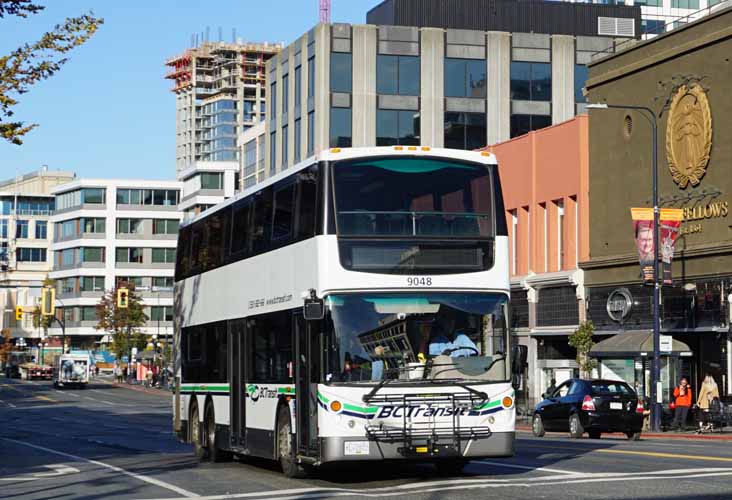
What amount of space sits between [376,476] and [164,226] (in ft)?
439

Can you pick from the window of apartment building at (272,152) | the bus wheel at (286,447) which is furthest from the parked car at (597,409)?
the window of apartment building at (272,152)

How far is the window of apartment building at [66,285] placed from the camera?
15388 cm

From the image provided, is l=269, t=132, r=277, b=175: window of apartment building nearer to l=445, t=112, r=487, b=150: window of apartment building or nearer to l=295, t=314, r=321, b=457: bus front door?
l=445, t=112, r=487, b=150: window of apartment building

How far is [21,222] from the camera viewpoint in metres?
180

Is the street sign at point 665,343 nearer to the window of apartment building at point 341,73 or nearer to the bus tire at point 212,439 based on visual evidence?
the bus tire at point 212,439

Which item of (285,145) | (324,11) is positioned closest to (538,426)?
(285,145)

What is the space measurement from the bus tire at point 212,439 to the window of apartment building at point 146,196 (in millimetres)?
128349

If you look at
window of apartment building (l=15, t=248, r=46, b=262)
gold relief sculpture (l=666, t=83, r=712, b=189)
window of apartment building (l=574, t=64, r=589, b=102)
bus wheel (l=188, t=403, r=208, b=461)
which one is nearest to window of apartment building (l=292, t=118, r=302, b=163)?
window of apartment building (l=574, t=64, r=589, b=102)

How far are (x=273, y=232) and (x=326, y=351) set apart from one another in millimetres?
3429

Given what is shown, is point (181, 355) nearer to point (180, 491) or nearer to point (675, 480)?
point (180, 491)

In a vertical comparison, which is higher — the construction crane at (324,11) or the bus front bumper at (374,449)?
the construction crane at (324,11)

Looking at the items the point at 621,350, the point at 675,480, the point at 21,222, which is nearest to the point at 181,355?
the point at 675,480

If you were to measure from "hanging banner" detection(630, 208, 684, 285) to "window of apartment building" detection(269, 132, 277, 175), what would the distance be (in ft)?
154

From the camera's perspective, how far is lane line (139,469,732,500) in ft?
58.0
